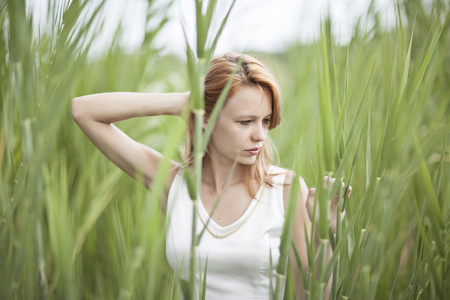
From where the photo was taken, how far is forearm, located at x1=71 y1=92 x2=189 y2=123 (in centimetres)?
67

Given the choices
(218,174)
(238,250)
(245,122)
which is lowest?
(238,250)

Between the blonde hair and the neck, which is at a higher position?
the blonde hair

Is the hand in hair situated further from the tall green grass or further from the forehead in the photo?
the forehead

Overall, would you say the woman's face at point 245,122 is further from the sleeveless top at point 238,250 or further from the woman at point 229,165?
the sleeveless top at point 238,250

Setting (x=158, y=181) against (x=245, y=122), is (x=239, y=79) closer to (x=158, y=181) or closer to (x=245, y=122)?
(x=245, y=122)

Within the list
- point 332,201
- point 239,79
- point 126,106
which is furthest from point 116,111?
point 332,201

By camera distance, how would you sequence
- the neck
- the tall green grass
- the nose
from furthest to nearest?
the neck, the nose, the tall green grass

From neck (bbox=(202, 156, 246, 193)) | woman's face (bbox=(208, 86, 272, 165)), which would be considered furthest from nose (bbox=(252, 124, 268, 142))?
neck (bbox=(202, 156, 246, 193))

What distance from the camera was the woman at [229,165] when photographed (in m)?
0.66

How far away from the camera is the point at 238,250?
686 mm

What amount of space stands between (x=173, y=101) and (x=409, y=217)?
0.45 metres

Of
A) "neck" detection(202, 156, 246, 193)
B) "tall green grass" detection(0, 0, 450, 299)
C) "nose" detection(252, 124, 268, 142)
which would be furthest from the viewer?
"neck" detection(202, 156, 246, 193)

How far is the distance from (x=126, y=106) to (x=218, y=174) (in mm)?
209

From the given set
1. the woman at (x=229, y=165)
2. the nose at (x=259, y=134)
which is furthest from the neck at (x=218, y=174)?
the nose at (x=259, y=134)
